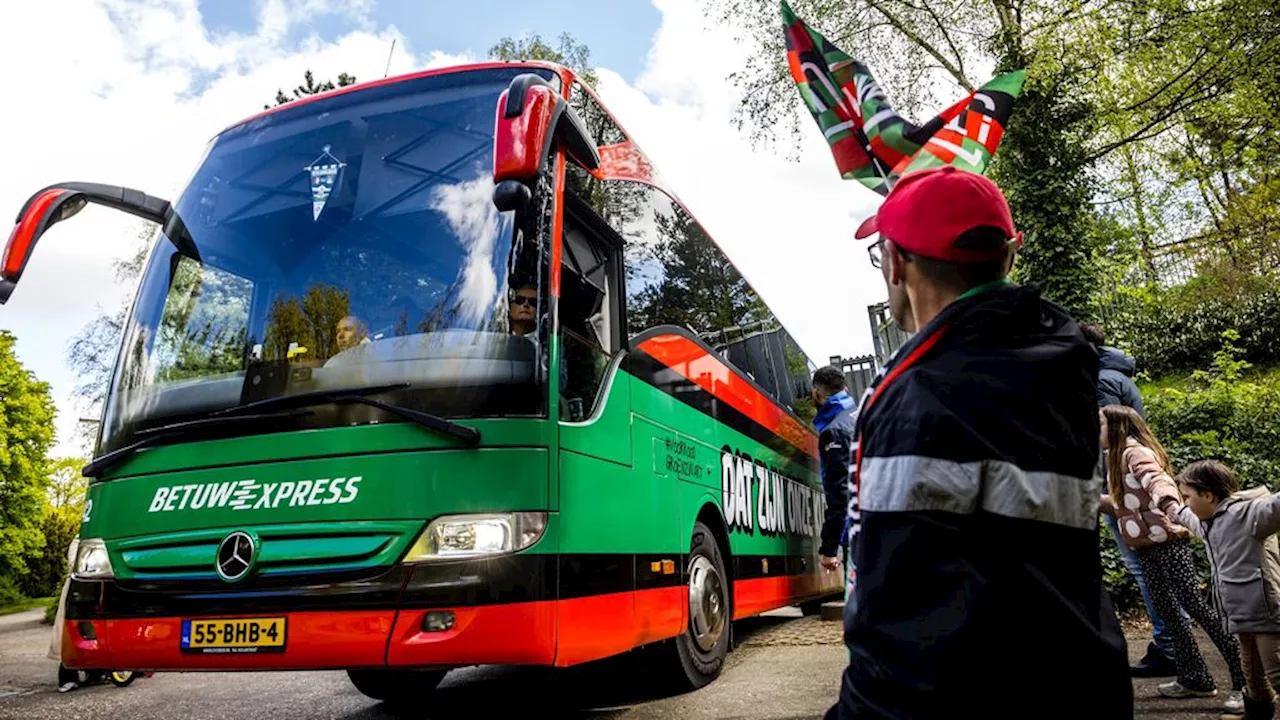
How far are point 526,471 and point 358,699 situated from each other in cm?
339

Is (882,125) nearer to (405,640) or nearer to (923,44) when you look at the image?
(405,640)

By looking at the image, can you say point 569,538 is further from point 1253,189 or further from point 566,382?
point 1253,189

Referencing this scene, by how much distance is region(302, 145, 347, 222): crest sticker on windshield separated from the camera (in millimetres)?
4491

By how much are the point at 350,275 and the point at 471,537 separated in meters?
1.41

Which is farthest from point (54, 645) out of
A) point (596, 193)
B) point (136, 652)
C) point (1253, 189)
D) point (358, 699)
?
point (1253, 189)

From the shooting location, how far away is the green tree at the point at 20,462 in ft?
76.6

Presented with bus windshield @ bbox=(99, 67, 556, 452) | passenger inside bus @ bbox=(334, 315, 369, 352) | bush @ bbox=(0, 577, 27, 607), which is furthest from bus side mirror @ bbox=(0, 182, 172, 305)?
bush @ bbox=(0, 577, 27, 607)

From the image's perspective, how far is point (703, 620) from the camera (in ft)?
19.0

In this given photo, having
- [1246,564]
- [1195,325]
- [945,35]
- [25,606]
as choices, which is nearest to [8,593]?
[25,606]

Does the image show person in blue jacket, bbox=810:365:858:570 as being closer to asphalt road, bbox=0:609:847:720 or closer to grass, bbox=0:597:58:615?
asphalt road, bbox=0:609:847:720

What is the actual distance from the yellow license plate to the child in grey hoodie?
4246mm

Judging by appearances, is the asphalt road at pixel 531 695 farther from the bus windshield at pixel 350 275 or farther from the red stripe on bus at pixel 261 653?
the bus windshield at pixel 350 275

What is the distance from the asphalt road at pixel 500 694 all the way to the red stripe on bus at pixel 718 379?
6.48 feet

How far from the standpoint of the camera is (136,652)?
4031 millimetres
